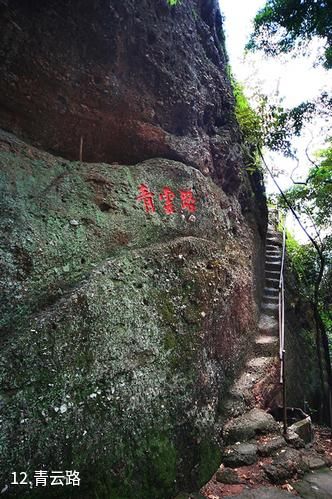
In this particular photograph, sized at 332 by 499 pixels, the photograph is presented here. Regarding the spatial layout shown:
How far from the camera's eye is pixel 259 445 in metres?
4.60

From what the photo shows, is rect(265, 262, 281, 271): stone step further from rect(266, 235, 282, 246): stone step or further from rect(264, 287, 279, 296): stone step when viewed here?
rect(266, 235, 282, 246): stone step

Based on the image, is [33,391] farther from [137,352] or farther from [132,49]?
[132,49]

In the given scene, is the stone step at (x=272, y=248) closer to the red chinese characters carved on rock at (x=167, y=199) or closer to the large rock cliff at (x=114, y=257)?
the large rock cliff at (x=114, y=257)

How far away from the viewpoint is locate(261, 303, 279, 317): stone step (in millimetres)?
8282

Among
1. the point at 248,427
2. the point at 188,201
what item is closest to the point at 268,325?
the point at 248,427

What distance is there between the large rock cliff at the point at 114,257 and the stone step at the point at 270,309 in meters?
0.95

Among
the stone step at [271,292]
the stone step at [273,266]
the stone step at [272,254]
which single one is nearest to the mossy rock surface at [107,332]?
the stone step at [271,292]

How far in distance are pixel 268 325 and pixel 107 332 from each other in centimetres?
499

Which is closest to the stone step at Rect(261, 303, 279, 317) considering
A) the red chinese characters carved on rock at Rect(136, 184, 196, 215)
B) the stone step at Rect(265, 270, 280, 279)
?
the stone step at Rect(265, 270, 280, 279)

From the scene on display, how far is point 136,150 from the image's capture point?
612 cm

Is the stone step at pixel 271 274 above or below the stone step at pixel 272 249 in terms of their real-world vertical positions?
below

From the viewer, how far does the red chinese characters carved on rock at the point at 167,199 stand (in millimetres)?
5492

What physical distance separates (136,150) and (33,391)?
444 centimetres

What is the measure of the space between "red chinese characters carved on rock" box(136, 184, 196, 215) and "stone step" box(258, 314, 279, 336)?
11.2 ft
